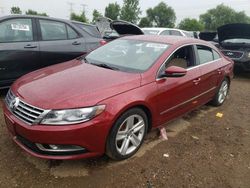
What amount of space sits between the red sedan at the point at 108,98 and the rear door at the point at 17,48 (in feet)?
5.01

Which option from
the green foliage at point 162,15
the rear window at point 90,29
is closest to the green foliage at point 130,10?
the green foliage at point 162,15

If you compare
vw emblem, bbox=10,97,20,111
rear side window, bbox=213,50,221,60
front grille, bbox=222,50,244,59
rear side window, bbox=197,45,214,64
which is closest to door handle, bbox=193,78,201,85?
rear side window, bbox=197,45,214,64

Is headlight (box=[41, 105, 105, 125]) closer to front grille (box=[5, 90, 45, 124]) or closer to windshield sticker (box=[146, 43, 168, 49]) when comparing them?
front grille (box=[5, 90, 45, 124])

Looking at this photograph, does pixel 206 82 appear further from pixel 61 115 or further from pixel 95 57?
pixel 61 115

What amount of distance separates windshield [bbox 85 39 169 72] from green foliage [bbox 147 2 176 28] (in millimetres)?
58803

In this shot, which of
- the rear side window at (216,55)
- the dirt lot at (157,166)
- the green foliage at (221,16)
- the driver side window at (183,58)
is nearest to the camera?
the dirt lot at (157,166)

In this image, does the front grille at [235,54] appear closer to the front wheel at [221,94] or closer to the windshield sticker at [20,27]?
the front wheel at [221,94]

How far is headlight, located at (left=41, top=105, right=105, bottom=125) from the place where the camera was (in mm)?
2939

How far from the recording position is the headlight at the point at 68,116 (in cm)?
294

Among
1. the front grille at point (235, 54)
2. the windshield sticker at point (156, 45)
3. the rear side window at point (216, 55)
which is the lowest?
the front grille at point (235, 54)

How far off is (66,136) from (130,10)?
5656 centimetres

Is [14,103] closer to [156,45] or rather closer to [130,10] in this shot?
[156,45]

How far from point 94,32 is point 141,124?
3.87m

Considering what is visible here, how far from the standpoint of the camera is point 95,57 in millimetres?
Result: 4445
